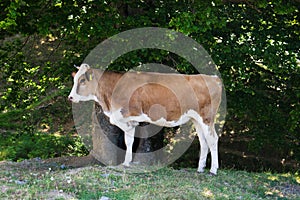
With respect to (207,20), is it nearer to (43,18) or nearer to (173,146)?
(43,18)

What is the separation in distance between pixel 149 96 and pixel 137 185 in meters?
1.90

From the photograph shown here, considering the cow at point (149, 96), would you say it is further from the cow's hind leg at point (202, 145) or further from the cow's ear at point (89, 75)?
the cow's hind leg at point (202, 145)

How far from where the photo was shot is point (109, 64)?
33.6 ft

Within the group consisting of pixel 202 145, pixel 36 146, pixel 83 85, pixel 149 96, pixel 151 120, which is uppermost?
pixel 83 85

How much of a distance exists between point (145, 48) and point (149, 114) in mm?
1359

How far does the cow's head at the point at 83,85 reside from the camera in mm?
9344

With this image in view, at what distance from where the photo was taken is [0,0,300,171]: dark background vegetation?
392 inches

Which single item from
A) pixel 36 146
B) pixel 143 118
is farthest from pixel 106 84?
pixel 36 146

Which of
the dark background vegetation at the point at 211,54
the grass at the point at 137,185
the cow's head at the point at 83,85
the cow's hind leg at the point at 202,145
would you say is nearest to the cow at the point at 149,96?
the cow's head at the point at 83,85

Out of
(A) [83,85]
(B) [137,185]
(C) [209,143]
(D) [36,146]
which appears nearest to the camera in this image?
(B) [137,185]

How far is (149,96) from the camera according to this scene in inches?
372

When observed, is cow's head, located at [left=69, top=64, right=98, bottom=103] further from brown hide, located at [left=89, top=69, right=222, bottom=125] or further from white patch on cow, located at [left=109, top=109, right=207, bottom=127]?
white patch on cow, located at [left=109, top=109, right=207, bottom=127]

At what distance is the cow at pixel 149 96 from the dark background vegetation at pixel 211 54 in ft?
2.07

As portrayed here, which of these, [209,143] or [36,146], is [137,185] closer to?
[209,143]
